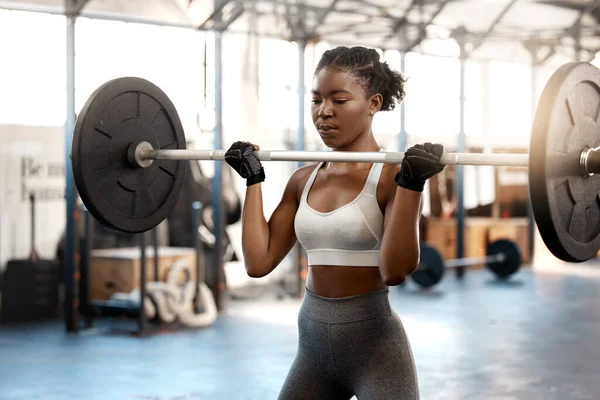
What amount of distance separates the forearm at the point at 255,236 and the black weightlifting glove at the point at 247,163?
0.9 inches

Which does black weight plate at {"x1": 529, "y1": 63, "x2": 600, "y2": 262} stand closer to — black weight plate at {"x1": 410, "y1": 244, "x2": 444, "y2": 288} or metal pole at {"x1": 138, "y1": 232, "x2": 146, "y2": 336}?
metal pole at {"x1": 138, "y1": 232, "x2": 146, "y2": 336}

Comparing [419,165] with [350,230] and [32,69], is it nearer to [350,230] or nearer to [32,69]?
[350,230]

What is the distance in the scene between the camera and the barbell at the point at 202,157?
1.67m

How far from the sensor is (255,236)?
204 centimetres

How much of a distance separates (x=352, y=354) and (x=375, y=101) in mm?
594

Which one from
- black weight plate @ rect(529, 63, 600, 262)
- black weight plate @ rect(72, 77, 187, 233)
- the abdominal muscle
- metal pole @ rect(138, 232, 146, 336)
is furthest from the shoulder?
metal pole @ rect(138, 232, 146, 336)

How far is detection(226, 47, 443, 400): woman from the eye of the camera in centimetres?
192

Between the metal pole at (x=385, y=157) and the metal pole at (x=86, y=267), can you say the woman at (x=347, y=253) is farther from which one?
the metal pole at (x=86, y=267)

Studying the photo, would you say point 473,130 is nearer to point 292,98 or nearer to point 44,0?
point 292,98

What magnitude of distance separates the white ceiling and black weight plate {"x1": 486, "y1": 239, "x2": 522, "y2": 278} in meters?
2.09

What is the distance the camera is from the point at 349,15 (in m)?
7.91

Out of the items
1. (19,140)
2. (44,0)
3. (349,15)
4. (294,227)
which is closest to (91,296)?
(19,140)

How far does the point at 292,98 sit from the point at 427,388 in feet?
12.9

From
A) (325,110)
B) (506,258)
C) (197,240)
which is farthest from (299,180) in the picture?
(506,258)
